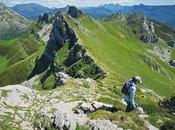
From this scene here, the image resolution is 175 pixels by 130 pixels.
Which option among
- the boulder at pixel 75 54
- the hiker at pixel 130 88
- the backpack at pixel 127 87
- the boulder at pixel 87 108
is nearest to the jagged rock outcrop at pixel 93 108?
the boulder at pixel 87 108

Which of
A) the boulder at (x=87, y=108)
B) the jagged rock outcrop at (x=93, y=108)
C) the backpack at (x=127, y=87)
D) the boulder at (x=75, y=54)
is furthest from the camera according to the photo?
the boulder at (x=75, y=54)

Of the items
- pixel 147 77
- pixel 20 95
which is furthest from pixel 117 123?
pixel 147 77

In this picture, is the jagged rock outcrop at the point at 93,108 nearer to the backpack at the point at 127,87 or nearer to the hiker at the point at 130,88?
the hiker at the point at 130,88

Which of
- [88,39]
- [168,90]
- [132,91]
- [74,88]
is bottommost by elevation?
[168,90]

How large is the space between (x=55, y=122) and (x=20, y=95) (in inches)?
801

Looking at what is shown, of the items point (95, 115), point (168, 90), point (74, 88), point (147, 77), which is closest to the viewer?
point (95, 115)

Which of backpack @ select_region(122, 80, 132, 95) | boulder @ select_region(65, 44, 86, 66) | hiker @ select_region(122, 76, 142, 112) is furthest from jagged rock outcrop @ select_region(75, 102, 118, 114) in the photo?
boulder @ select_region(65, 44, 86, 66)

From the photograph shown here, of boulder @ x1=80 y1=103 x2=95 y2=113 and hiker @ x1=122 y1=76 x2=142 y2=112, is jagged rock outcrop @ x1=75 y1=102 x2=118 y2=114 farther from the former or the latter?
hiker @ x1=122 y1=76 x2=142 y2=112

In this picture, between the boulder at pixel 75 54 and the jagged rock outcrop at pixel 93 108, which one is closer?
the jagged rock outcrop at pixel 93 108

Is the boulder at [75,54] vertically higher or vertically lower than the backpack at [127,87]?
lower

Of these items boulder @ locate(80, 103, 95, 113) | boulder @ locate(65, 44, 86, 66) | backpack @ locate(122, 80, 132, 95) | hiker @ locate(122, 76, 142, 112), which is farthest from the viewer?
boulder @ locate(65, 44, 86, 66)

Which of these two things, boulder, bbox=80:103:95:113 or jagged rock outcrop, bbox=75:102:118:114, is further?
boulder, bbox=80:103:95:113

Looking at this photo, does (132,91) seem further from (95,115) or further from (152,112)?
(152,112)

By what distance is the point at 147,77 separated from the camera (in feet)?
606
